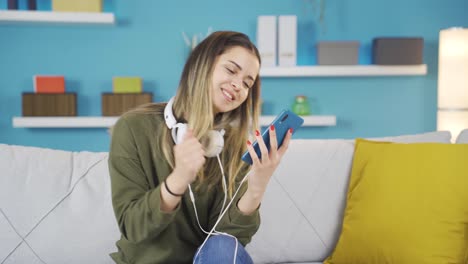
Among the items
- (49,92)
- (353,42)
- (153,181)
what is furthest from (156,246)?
(353,42)

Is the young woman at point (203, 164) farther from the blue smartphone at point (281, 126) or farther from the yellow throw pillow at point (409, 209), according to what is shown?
the yellow throw pillow at point (409, 209)

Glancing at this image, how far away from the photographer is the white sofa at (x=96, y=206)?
1658 millimetres

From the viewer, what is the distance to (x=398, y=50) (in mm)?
3607

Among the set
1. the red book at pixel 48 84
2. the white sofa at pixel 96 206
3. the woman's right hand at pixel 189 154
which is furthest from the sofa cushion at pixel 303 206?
the red book at pixel 48 84

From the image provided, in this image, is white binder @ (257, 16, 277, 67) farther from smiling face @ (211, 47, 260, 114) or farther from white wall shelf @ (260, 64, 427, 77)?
smiling face @ (211, 47, 260, 114)

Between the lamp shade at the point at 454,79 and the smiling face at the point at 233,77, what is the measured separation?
2.38 meters

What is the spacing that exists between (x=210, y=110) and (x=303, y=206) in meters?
0.61

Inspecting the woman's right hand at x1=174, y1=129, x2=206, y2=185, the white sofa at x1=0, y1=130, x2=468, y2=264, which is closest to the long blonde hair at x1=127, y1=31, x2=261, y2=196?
the woman's right hand at x1=174, y1=129, x2=206, y2=185

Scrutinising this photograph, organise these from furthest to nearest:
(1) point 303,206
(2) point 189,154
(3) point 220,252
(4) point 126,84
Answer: (4) point 126,84 < (1) point 303,206 < (3) point 220,252 < (2) point 189,154

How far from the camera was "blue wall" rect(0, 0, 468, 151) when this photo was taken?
353cm

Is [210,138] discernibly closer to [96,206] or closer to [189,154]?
[189,154]

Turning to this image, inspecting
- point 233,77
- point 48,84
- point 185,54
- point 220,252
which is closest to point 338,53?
point 185,54

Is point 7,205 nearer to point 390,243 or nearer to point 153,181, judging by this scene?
point 153,181

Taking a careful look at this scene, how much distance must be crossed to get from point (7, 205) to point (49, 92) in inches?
74.5
